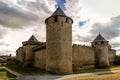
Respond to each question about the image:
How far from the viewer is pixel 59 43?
23078mm

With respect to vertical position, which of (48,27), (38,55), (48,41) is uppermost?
(48,27)

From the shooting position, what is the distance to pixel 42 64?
28.1 metres

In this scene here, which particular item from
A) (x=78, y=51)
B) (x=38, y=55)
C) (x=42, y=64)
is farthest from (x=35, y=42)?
(x=78, y=51)

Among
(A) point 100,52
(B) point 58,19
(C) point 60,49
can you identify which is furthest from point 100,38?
(C) point 60,49

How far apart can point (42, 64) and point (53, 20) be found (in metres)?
7.97

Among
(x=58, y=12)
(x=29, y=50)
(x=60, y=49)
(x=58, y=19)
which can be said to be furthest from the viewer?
(x=29, y=50)

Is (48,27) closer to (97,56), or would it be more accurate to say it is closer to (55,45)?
(55,45)

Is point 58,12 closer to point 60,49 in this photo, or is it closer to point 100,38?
point 60,49

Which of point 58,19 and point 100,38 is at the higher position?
point 58,19

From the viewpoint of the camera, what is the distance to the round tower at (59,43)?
2277 cm

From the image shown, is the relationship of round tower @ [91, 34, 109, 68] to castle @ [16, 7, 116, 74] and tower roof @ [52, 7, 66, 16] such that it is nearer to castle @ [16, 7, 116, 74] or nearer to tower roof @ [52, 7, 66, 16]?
castle @ [16, 7, 116, 74]

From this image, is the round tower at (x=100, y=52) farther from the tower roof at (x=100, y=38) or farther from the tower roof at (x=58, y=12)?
the tower roof at (x=58, y=12)

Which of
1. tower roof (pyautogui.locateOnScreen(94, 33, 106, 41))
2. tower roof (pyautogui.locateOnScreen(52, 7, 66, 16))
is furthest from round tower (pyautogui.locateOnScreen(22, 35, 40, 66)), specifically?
tower roof (pyautogui.locateOnScreen(94, 33, 106, 41))

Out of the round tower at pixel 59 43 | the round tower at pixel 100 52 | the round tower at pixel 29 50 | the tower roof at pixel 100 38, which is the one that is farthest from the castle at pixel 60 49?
the tower roof at pixel 100 38
